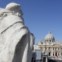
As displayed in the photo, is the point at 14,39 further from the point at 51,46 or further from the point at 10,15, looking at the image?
the point at 51,46

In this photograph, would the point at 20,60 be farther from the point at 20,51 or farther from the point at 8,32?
the point at 8,32

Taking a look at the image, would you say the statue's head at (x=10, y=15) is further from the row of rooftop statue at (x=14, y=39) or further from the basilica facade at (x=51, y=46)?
the basilica facade at (x=51, y=46)

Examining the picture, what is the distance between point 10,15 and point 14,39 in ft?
2.61

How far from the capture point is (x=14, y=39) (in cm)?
749

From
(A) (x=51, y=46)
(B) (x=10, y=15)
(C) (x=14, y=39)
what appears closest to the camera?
(C) (x=14, y=39)

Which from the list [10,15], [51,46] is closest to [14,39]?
[10,15]

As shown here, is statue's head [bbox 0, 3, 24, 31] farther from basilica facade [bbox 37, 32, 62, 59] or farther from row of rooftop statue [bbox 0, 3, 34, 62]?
basilica facade [bbox 37, 32, 62, 59]

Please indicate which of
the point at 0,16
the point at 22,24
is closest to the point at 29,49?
the point at 22,24

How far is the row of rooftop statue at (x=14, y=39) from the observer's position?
742cm

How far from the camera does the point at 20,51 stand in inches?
296

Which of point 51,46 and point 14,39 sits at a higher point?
point 51,46

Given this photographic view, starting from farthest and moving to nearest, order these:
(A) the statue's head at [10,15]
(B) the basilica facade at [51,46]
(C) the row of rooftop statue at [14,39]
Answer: (B) the basilica facade at [51,46] < (A) the statue's head at [10,15] < (C) the row of rooftop statue at [14,39]

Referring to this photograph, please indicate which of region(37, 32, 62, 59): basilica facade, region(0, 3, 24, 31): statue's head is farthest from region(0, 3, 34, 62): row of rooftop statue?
region(37, 32, 62, 59): basilica facade

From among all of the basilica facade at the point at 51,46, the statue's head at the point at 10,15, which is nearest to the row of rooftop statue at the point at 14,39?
the statue's head at the point at 10,15
